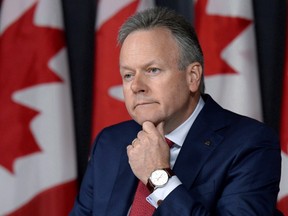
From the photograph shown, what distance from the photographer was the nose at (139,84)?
165 cm

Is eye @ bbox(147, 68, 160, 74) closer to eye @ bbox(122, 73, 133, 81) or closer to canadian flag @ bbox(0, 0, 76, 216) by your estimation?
eye @ bbox(122, 73, 133, 81)

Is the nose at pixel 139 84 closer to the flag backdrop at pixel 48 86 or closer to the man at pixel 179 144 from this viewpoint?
the man at pixel 179 144

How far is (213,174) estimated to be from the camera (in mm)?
1654

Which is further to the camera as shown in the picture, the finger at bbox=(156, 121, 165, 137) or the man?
the finger at bbox=(156, 121, 165, 137)

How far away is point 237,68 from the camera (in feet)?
8.57

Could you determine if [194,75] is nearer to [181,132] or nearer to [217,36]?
[181,132]

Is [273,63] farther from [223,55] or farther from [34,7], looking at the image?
[34,7]

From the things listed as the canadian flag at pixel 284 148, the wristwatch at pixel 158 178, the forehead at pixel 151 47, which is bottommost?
the canadian flag at pixel 284 148

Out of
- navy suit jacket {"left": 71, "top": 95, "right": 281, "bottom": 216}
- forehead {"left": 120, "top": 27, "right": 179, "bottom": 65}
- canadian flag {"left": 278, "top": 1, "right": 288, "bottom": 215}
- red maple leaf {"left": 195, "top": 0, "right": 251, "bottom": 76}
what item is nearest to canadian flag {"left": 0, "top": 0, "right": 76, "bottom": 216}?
red maple leaf {"left": 195, "top": 0, "right": 251, "bottom": 76}

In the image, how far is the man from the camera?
1569mm

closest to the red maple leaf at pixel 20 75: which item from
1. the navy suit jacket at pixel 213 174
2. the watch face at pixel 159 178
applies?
the navy suit jacket at pixel 213 174

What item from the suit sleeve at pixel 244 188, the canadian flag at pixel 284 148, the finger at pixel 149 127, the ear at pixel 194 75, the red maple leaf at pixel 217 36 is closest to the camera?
the suit sleeve at pixel 244 188

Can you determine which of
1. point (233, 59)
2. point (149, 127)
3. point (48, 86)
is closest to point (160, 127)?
point (149, 127)

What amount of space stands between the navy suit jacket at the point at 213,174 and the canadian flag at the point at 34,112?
2.46 ft
